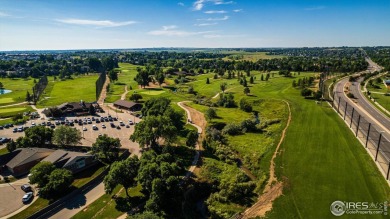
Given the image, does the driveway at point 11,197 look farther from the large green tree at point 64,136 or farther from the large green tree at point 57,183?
the large green tree at point 64,136

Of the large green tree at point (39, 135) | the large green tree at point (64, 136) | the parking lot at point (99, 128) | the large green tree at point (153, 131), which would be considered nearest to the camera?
the large green tree at point (153, 131)

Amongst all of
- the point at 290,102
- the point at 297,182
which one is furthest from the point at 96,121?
the point at 290,102

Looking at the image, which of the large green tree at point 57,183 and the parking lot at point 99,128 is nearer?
the large green tree at point 57,183

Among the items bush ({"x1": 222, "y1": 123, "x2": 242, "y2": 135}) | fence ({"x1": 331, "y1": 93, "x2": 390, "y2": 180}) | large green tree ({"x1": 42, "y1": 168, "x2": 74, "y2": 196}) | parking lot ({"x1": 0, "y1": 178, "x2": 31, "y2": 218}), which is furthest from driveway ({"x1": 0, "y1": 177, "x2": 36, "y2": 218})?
fence ({"x1": 331, "y1": 93, "x2": 390, "y2": 180})

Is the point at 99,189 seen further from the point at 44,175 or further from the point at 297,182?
the point at 297,182

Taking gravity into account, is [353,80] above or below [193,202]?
above

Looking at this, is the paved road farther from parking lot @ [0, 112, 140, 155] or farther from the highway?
the highway

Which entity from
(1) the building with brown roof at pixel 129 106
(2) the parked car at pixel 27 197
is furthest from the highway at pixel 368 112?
(1) the building with brown roof at pixel 129 106
